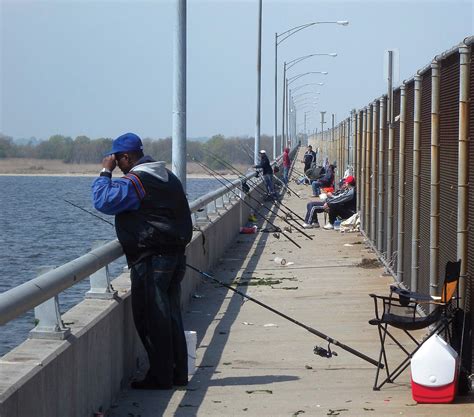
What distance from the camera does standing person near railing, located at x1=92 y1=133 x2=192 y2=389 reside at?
8.75 m

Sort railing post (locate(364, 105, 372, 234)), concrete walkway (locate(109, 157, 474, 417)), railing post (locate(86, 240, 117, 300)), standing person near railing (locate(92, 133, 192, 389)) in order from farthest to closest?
railing post (locate(364, 105, 372, 234)) < railing post (locate(86, 240, 117, 300)) < standing person near railing (locate(92, 133, 192, 389)) < concrete walkway (locate(109, 157, 474, 417))

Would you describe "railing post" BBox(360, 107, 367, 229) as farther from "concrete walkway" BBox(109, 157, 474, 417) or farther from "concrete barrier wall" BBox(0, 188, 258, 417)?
"concrete barrier wall" BBox(0, 188, 258, 417)

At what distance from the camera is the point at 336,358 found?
10.6 metres

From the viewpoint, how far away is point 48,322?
7367 mm

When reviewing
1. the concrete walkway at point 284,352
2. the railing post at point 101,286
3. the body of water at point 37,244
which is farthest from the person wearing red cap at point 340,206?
the railing post at point 101,286

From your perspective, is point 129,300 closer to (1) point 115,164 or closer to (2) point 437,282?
(1) point 115,164

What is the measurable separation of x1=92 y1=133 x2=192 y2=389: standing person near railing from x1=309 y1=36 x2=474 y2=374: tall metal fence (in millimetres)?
2199

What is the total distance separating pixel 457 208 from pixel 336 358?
172cm

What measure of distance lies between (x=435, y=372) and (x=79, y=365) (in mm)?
2566

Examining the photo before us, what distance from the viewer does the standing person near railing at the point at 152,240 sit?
875 centimetres

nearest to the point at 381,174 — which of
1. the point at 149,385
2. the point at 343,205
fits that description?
the point at 343,205

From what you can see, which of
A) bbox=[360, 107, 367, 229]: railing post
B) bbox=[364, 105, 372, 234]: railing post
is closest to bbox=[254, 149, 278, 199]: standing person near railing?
bbox=[360, 107, 367, 229]: railing post

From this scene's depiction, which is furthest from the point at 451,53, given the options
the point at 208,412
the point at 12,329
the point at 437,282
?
the point at 12,329

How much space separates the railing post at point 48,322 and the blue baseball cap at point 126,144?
1.87m
